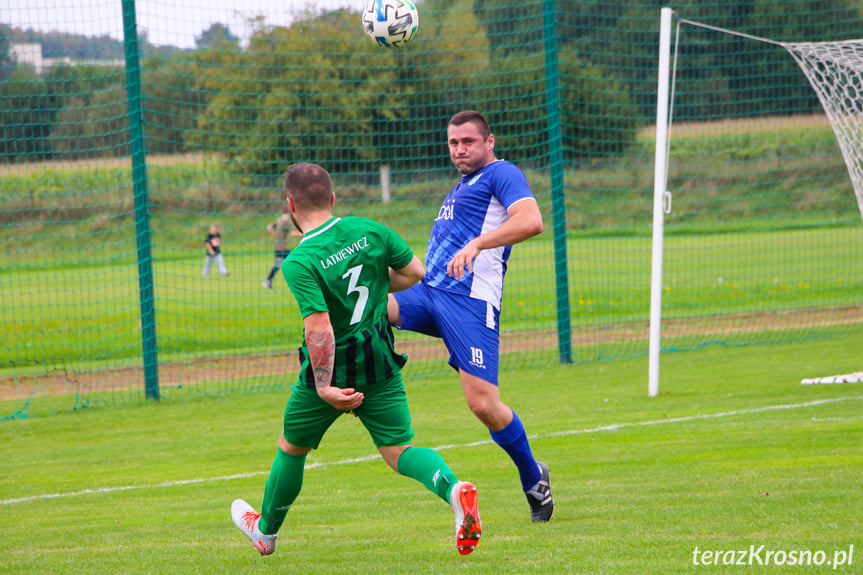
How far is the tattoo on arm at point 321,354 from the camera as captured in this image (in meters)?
3.92

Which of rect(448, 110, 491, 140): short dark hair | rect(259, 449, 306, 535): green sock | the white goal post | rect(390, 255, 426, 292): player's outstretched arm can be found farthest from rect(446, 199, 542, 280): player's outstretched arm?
the white goal post

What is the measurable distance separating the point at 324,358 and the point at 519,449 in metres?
1.60

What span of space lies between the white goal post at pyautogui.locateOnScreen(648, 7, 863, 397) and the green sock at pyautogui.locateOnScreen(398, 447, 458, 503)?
15.8 ft

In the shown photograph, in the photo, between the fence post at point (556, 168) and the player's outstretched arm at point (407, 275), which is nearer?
the player's outstretched arm at point (407, 275)

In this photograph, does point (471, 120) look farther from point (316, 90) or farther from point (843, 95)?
point (316, 90)

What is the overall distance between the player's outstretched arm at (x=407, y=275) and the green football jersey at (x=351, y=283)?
40mm

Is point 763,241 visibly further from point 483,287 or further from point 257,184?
point 483,287

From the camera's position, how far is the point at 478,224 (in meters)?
5.39

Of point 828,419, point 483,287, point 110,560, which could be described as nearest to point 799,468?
point 828,419

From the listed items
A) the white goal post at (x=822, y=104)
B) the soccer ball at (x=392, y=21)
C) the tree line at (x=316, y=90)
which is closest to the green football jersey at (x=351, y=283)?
the soccer ball at (x=392, y=21)

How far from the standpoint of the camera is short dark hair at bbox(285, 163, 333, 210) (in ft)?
13.3

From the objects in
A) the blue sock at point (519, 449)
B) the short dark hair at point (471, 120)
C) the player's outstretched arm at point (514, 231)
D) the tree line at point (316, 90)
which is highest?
the tree line at point (316, 90)

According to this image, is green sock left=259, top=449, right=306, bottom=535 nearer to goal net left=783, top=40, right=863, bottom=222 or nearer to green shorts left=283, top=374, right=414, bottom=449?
green shorts left=283, top=374, right=414, bottom=449

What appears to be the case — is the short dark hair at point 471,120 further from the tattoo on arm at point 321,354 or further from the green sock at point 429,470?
the green sock at point 429,470
